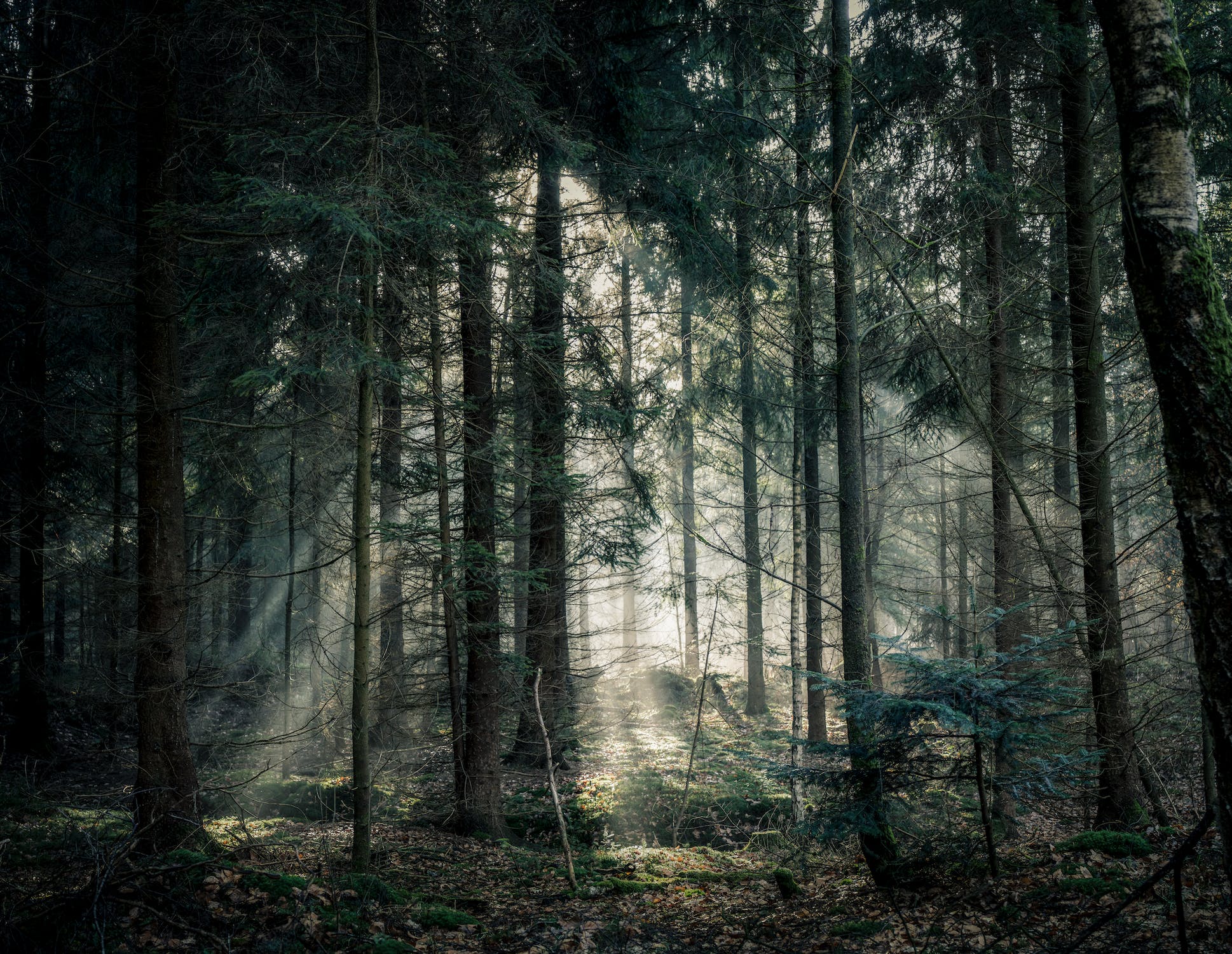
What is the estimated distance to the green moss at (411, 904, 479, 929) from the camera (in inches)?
219

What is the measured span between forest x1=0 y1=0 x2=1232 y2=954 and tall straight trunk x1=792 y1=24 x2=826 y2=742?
0.15m

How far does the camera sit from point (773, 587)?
22219mm

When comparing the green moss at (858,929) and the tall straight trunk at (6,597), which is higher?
the tall straight trunk at (6,597)

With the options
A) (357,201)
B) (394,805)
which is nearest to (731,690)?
(394,805)

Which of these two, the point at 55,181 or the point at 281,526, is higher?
the point at 55,181

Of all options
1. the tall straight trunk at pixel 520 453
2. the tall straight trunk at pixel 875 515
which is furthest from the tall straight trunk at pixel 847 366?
the tall straight trunk at pixel 875 515

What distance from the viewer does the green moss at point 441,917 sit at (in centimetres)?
555

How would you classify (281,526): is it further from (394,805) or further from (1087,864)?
(1087,864)

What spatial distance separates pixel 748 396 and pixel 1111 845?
16.9 ft

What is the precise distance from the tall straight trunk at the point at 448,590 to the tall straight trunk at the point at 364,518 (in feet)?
4.48

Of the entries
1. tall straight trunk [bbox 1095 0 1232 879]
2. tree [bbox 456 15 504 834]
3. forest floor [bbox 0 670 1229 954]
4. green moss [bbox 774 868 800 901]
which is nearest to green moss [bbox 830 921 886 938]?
forest floor [bbox 0 670 1229 954]

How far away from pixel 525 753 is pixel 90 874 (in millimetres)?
8349

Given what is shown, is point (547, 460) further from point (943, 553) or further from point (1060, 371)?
point (943, 553)

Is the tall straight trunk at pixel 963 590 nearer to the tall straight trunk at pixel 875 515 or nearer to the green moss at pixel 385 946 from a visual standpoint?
the tall straight trunk at pixel 875 515
